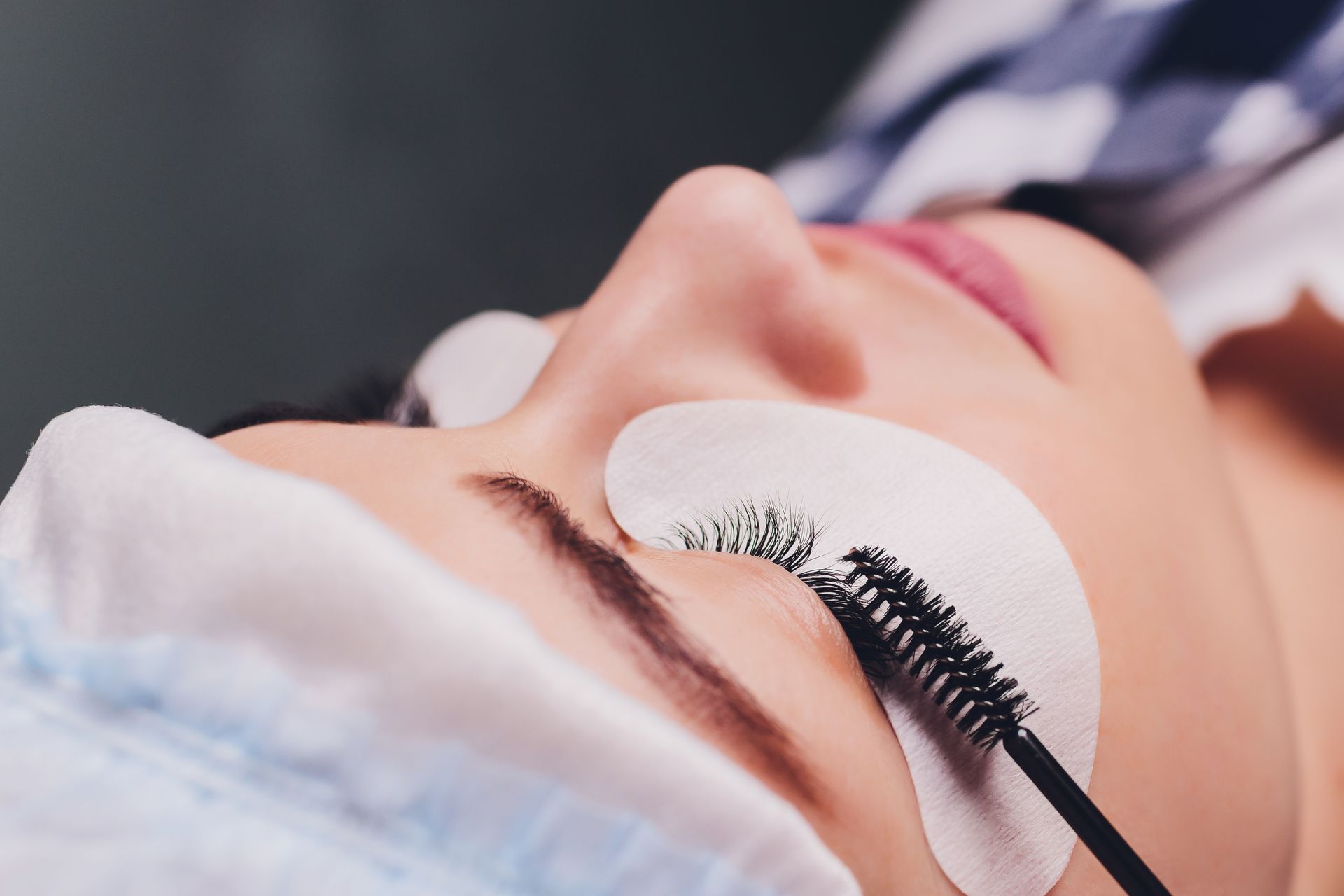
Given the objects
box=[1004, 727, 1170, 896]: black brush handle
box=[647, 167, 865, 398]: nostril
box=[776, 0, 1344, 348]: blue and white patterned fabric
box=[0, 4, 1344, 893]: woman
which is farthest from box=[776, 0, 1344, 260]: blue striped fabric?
box=[1004, 727, 1170, 896]: black brush handle

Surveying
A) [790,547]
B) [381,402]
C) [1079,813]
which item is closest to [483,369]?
[381,402]

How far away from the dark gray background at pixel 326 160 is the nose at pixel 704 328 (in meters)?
0.48

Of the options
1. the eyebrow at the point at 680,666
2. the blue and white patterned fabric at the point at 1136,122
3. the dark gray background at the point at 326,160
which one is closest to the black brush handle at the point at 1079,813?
the eyebrow at the point at 680,666

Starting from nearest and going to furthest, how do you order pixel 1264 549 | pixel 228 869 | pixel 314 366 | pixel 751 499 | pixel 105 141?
pixel 228 869 < pixel 751 499 < pixel 1264 549 < pixel 105 141 < pixel 314 366

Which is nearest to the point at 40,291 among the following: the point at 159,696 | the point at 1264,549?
the point at 159,696

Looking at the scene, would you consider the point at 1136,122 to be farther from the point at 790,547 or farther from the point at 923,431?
Result: the point at 790,547

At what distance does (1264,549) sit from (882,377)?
15.6 inches

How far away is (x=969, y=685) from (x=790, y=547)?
0.10 m

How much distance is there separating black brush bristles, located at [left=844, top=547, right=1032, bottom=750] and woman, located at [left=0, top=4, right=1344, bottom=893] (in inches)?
1.0

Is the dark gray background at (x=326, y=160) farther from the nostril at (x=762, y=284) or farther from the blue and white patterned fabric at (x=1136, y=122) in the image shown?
the nostril at (x=762, y=284)

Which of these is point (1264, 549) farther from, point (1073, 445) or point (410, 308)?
point (410, 308)

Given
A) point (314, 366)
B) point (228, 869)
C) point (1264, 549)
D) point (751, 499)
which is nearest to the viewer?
point (228, 869)

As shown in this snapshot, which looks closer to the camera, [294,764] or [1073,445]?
[294,764]

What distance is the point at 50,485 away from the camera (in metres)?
0.40
